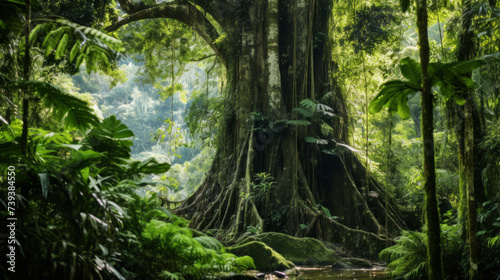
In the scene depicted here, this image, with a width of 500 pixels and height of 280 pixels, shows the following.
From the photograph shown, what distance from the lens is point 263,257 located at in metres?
5.99

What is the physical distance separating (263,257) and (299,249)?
3.73ft

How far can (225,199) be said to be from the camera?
8.66m

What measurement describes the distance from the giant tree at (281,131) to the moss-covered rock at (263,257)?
154 centimetres

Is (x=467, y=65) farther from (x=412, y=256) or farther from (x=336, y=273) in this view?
(x=336, y=273)

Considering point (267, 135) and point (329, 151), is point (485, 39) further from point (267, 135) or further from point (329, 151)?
point (267, 135)

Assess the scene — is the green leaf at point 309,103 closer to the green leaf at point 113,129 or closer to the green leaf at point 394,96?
the green leaf at point 394,96

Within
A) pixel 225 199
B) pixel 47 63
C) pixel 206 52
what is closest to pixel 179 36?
pixel 206 52

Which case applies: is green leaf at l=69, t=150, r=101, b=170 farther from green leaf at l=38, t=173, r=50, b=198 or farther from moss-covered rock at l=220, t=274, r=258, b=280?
moss-covered rock at l=220, t=274, r=258, b=280

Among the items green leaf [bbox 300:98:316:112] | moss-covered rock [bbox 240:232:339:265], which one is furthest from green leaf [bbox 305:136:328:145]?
moss-covered rock [bbox 240:232:339:265]

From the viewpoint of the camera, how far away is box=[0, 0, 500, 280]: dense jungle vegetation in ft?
9.80

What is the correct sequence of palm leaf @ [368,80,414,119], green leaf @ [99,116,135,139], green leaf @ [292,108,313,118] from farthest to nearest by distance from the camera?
green leaf @ [292,108,313,118], green leaf @ [99,116,135,139], palm leaf @ [368,80,414,119]

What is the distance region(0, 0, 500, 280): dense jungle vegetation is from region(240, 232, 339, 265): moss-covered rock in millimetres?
24

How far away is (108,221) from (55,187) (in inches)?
17.3

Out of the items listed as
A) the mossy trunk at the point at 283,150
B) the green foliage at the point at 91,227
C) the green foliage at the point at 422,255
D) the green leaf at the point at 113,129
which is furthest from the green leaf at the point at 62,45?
the mossy trunk at the point at 283,150
